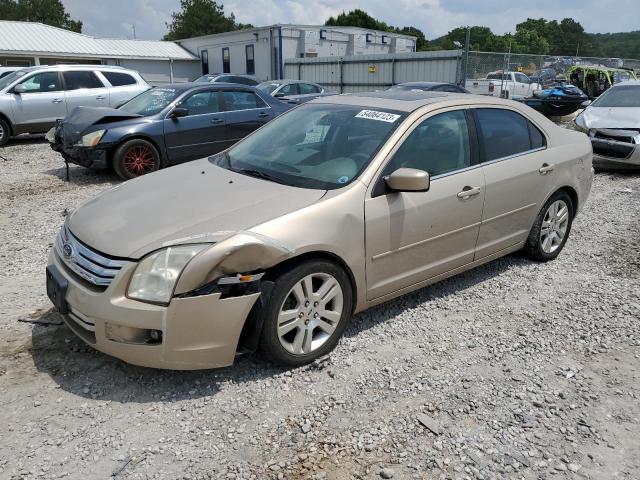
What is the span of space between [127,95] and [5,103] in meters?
2.58

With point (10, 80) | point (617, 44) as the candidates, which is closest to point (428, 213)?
point (10, 80)

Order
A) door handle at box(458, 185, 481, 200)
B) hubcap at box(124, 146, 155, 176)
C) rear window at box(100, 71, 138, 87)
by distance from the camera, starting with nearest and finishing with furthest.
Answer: door handle at box(458, 185, 481, 200), hubcap at box(124, 146, 155, 176), rear window at box(100, 71, 138, 87)

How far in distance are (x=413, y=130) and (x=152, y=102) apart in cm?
633

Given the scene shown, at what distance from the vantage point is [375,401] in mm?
2945

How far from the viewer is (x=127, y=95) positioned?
12.4 m

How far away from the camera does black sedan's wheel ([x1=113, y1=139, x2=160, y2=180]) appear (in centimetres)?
798

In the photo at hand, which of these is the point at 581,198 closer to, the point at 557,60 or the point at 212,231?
the point at 212,231

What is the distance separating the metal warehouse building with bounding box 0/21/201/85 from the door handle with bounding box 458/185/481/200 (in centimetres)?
2509

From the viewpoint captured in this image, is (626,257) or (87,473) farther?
(626,257)

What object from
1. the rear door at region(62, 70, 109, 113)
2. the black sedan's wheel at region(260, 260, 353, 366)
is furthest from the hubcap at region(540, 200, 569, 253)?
the rear door at region(62, 70, 109, 113)

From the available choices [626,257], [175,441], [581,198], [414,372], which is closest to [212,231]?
[175,441]

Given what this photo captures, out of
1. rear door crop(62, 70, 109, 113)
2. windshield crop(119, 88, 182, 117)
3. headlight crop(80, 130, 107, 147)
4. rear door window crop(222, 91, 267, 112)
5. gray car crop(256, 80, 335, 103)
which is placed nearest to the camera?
headlight crop(80, 130, 107, 147)

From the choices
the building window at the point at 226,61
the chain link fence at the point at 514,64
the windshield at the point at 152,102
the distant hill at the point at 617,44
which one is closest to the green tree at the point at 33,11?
the building window at the point at 226,61

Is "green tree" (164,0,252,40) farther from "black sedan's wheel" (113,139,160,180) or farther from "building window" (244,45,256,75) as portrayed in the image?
"black sedan's wheel" (113,139,160,180)
